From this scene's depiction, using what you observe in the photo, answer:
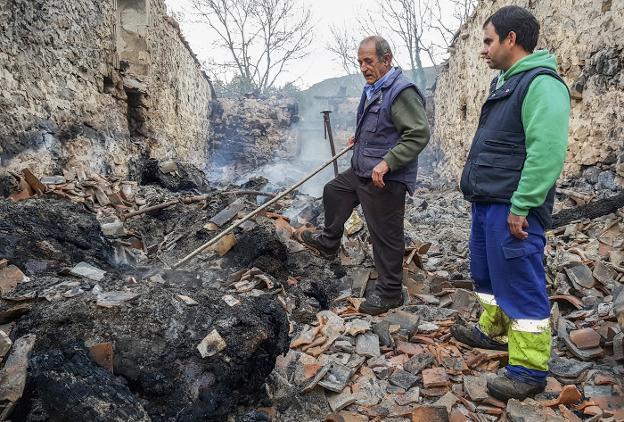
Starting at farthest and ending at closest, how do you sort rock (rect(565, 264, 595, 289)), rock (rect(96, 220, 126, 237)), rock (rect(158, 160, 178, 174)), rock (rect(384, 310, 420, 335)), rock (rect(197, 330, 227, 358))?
rock (rect(158, 160, 178, 174))
rock (rect(96, 220, 126, 237))
rock (rect(565, 264, 595, 289))
rock (rect(384, 310, 420, 335))
rock (rect(197, 330, 227, 358))

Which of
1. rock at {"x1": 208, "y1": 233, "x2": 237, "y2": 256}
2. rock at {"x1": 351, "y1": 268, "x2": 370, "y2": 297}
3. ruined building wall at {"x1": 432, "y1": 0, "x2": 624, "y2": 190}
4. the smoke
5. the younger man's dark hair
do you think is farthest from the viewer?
the smoke

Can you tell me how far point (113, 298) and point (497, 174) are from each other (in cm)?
219

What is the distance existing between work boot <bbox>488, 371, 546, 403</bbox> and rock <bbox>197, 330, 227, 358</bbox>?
1.46 metres

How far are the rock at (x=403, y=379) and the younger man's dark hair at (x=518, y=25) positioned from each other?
6.52 feet

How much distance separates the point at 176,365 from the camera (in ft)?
6.02

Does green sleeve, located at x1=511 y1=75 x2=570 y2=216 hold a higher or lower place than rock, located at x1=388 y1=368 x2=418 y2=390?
higher

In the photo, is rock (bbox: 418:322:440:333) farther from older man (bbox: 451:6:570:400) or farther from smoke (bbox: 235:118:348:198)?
Answer: smoke (bbox: 235:118:348:198)

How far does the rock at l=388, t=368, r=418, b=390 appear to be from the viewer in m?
2.28

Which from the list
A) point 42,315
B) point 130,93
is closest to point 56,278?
point 42,315

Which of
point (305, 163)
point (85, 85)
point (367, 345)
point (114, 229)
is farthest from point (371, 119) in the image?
point (305, 163)

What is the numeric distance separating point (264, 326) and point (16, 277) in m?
1.56

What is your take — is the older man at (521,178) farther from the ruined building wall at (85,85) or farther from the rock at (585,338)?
the ruined building wall at (85,85)

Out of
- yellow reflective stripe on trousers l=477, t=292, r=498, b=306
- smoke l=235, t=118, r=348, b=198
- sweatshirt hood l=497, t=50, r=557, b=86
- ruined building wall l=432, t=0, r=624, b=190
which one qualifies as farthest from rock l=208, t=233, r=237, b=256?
smoke l=235, t=118, r=348, b=198

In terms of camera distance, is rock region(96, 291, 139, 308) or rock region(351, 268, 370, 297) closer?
rock region(96, 291, 139, 308)
